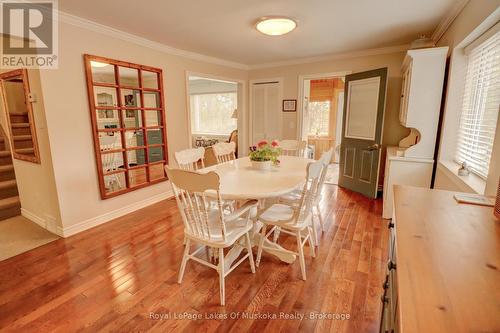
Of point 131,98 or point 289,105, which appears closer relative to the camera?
point 131,98

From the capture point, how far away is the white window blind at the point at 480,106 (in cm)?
194

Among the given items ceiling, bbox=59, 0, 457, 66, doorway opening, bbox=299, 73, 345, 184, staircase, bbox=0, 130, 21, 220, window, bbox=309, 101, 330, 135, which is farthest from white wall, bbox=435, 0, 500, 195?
staircase, bbox=0, 130, 21, 220

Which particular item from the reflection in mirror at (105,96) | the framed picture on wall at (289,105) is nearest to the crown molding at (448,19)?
the framed picture on wall at (289,105)

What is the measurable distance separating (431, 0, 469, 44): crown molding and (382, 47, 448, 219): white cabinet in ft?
1.11

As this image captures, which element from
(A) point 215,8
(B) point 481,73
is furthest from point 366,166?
(A) point 215,8

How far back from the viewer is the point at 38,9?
7.82 ft

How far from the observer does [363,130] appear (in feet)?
13.1

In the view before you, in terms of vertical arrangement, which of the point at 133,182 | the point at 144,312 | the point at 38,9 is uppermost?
the point at 38,9

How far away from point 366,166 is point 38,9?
4.49 m

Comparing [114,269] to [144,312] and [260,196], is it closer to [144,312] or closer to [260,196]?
[144,312]

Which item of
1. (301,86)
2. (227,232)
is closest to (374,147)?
(301,86)

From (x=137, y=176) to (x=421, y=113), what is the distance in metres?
3.75

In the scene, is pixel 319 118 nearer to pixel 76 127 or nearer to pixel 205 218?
pixel 76 127

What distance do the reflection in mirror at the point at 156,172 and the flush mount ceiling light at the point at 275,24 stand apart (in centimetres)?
246
